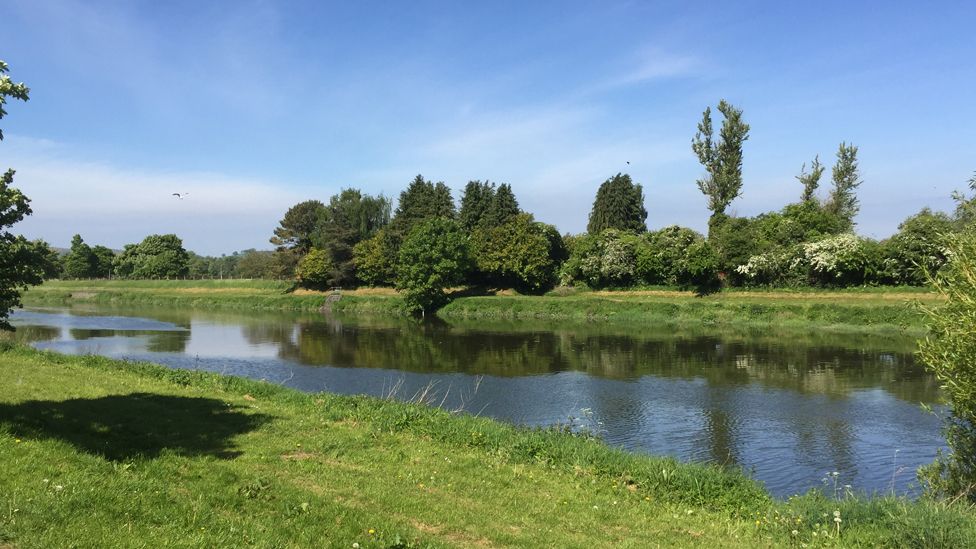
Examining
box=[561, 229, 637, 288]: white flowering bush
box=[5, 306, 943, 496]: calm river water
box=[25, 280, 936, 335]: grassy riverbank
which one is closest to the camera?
box=[5, 306, 943, 496]: calm river water

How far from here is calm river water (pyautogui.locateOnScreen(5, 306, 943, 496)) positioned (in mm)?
18109

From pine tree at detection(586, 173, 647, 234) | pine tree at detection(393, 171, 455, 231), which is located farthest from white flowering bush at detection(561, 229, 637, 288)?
pine tree at detection(393, 171, 455, 231)

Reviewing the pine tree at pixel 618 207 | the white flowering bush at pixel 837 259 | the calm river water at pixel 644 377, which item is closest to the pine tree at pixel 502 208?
the pine tree at pixel 618 207

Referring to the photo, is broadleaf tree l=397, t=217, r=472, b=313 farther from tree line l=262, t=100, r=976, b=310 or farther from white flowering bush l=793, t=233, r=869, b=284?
white flowering bush l=793, t=233, r=869, b=284

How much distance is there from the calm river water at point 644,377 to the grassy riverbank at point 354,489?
377cm

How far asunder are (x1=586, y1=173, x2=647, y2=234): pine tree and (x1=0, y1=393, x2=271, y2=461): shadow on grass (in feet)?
243

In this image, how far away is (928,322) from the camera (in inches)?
501

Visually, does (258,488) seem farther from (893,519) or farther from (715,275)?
(715,275)

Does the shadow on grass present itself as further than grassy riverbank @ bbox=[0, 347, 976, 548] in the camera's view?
Yes

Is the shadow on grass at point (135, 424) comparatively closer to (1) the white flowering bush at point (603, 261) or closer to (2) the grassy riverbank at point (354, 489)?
(2) the grassy riverbank at point (354, 489)

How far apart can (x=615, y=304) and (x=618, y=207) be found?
2870 centimetres

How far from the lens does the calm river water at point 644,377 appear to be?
1811 centimetres

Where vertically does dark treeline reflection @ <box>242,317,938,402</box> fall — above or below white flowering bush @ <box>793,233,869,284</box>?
below

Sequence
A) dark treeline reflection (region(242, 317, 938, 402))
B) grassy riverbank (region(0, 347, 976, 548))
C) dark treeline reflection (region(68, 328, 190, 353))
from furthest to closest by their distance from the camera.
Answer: dark treeline reflection (region(68, 328, 190, 353)) → dark treeline reflection (region(242, 317, 938, 402)) → grassy riverbank (region(0, 347, 976, 548))
